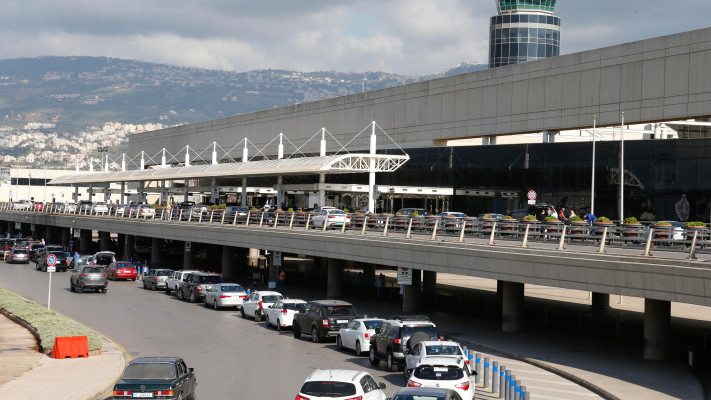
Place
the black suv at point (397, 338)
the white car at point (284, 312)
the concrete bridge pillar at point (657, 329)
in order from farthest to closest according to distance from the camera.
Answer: the white car at point (284, 312) → the concrete bridge pillar at point (657, 329) → the black suv at point (397, 338)

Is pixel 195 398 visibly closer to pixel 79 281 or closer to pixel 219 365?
pixel 219 365

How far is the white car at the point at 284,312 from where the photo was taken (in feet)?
116

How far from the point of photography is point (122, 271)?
194ft

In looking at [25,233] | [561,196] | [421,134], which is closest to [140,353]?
[561,196]

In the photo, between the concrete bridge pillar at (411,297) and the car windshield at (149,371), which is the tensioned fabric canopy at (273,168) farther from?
the car windshield at (149,371)

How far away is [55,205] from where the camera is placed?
309 feet

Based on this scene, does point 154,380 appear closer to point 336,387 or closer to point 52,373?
point 336,387

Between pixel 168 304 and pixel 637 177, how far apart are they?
2909 centimetres

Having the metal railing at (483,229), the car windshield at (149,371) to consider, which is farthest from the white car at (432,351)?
the metal railing at (483,229)

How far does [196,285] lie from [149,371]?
88.9 ft

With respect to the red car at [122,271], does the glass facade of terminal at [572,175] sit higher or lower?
higher

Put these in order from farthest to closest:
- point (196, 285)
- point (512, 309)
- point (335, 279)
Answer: point (335, 279) < point (196, 285) < point (512, 309)

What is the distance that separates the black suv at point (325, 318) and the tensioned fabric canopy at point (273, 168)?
→ 25672mm

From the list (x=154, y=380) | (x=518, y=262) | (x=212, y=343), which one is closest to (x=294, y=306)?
(x=212, y=343)
